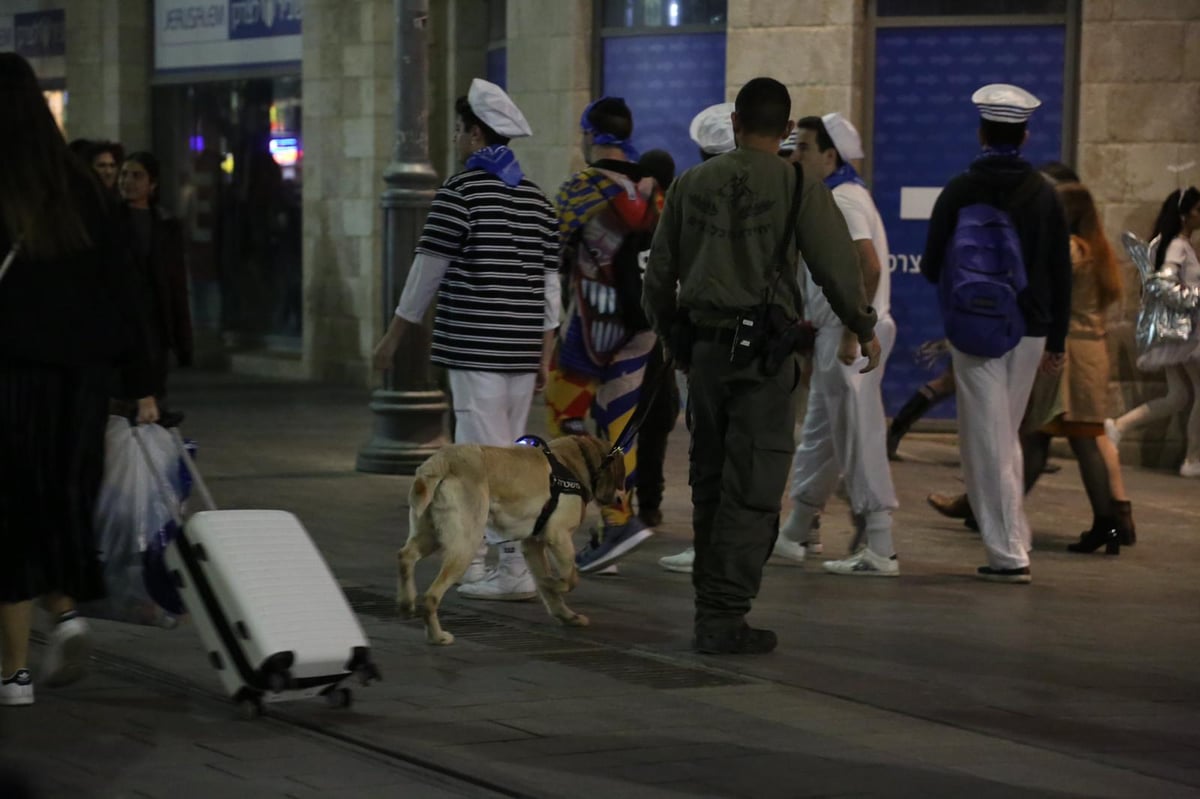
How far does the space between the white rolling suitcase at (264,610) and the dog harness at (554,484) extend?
1.47 m

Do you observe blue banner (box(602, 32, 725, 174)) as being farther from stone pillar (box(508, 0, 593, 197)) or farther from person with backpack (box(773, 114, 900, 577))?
person with backpack (box(773, 114, 900, 577))

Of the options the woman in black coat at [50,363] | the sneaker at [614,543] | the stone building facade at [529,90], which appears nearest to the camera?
the woman in black coat at [50,363]

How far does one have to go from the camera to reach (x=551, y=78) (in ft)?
50.5

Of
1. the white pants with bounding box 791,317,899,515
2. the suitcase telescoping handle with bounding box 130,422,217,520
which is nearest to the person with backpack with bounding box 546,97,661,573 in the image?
the white pants with bounding box 791,317,899,515

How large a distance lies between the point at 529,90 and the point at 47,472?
32.2ft

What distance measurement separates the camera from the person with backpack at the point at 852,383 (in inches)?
341

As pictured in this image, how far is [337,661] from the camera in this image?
592 cm

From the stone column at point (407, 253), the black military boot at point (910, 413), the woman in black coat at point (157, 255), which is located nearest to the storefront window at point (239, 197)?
the stone column at point (407, 253)

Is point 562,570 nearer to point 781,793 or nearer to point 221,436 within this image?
point 781,793

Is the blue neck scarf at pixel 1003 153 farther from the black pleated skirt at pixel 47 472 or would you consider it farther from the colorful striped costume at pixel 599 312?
the black pleated skirt at pixel 47 472

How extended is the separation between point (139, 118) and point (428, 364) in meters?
10.2

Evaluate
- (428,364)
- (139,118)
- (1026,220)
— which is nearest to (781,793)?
(1026,220)

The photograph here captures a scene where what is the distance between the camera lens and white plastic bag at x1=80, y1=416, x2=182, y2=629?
6566 mm

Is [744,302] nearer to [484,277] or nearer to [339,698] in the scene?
[484,277]
